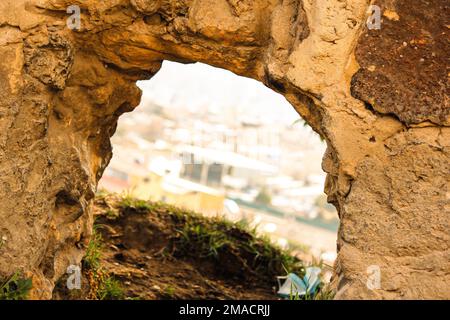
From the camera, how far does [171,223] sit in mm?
6078

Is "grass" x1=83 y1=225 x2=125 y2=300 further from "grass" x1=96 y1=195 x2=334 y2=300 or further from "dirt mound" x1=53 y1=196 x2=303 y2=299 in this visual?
"grass" x1=96 y1=195 x2=334 y2=300

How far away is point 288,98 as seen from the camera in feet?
11.5

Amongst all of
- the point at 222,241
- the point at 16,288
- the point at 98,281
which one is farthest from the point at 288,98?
the point at 222,241

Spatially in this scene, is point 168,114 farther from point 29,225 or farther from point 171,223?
point 29,225

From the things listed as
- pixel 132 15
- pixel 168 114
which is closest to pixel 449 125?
pixel 132 15

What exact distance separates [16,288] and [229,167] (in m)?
8.84

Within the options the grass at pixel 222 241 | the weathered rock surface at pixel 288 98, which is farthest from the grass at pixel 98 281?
the grass at pixel 222 241

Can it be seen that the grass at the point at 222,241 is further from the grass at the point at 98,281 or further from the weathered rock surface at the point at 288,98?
the weathered rock surface at the point at 288,98

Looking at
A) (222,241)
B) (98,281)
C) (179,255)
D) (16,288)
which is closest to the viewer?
(16,288)

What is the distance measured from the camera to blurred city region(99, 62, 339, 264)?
8.41 m

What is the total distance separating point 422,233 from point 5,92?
205 centimetres

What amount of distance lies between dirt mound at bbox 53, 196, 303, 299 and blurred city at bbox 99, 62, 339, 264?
29 centimetres

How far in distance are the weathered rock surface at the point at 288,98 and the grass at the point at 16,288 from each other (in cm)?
6

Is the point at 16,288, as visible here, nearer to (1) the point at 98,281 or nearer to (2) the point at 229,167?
(1) the point at 98,281
